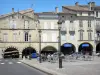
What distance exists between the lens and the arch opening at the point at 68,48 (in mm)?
72481

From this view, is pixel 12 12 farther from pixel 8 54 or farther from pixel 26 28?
pixel 8 54

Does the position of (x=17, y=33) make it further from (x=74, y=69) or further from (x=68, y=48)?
(x=74, y=69)

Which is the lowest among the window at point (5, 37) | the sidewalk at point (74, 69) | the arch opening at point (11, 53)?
the arch opening at point (11, 53)

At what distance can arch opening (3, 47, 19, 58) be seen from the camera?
7099cm

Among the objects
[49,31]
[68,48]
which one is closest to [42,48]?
[49,31]

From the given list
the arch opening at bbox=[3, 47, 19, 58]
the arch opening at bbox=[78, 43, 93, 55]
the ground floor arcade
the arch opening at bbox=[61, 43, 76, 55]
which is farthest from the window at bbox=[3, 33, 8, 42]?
the arch opening at bbox=[78, 43, 93, 55]

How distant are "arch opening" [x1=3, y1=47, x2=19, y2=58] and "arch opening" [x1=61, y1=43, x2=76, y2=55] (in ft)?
38.8

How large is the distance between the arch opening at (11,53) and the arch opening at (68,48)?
11814 mm

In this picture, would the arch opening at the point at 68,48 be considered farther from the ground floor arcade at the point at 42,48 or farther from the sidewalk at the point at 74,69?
the sidewalk at the point at 74,69

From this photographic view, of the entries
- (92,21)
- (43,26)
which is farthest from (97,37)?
(43,26)

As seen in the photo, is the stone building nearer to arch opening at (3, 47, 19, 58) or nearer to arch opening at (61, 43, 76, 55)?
arch opening at (3, 47, 19, 58)

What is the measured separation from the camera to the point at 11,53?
234ft

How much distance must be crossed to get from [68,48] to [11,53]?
14856 millimetres

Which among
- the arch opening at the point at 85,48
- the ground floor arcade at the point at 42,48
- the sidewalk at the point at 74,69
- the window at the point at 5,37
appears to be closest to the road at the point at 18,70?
the sidewalk at the point at 74,69
